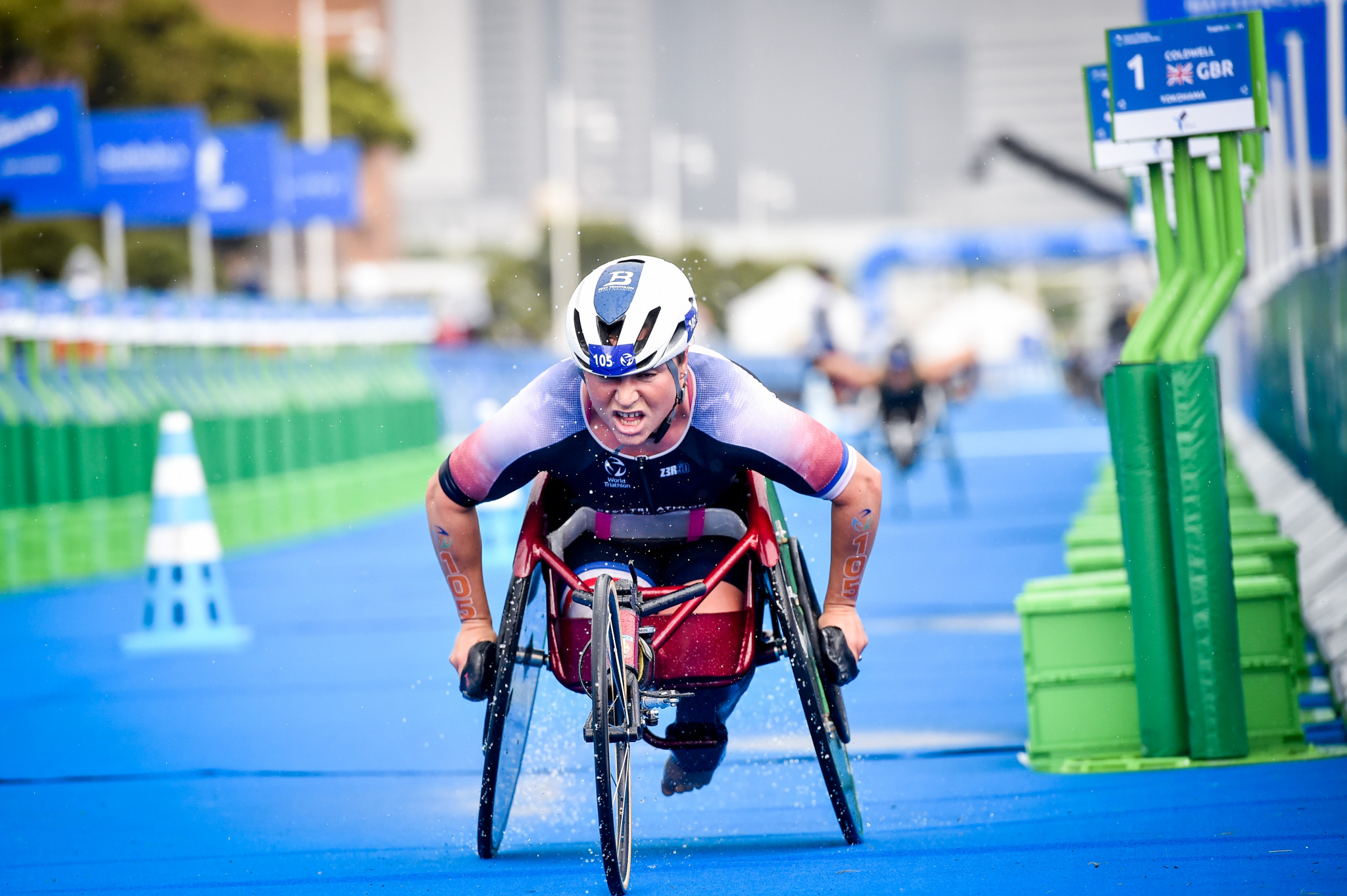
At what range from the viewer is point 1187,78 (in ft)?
20.8

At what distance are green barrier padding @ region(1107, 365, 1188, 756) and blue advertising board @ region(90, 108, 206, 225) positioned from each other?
24864mm

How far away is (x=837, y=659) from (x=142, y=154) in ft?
86.1

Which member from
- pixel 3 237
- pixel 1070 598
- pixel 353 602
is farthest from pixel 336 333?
pixel 3 237

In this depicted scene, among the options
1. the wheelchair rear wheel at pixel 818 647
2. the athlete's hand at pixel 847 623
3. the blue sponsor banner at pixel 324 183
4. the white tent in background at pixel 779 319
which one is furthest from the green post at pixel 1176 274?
the white tent in background at pixel 779 319

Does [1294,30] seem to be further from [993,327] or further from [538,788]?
[993,327]

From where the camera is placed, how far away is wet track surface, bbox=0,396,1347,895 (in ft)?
16.0

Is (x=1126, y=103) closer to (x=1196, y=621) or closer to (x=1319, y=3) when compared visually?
(x=1196, y=621)

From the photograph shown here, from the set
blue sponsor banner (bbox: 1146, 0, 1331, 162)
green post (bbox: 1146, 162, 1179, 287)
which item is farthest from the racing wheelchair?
blue sponsor banner (bbox: 1146, 0, 1331, 162)

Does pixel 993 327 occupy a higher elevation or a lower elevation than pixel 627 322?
higher

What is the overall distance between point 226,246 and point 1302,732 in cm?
5924

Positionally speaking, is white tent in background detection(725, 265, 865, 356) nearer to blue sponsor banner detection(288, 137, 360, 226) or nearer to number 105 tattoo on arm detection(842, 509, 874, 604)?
blue sponsor banner detection(288, 137, 360, 226)

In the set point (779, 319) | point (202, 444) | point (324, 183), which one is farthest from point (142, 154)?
point (779, 319)

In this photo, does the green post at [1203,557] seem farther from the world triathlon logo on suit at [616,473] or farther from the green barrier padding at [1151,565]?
the world triathlon logo on suit at [616,473]

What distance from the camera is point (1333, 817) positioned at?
512 cm
